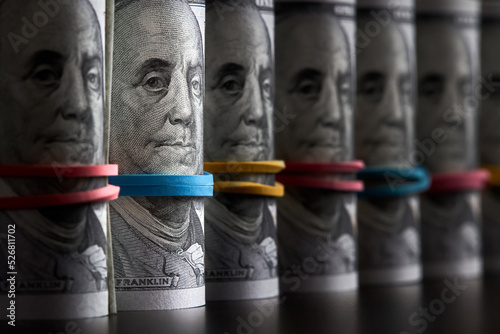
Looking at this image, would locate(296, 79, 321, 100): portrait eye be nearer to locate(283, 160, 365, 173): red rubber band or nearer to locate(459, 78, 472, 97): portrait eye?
locate(283, 160, 365, 173): red rubber band

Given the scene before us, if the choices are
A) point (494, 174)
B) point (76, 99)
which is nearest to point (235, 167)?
point (76, 99)

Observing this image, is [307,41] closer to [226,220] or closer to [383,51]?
[383,51]

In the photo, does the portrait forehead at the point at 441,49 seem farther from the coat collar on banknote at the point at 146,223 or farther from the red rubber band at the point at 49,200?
the red rubber band at the point at 49,200

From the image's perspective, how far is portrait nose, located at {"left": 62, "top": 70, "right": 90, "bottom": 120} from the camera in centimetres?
153

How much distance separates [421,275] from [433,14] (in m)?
0.58

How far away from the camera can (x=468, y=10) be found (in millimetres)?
2402

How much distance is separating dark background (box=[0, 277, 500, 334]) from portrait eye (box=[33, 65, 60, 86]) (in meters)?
0.34

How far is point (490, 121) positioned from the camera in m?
2.57

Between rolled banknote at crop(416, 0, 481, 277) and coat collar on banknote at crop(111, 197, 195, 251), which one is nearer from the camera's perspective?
coat collar on banknote at crop(111, 197, 195, 251)

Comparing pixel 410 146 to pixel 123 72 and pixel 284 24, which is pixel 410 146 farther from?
pixel 123 72

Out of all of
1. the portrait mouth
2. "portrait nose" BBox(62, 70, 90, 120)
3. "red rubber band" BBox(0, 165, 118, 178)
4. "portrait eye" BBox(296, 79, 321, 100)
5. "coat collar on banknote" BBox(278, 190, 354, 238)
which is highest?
"portrait eye" BBox(296, 79, 321, 100)

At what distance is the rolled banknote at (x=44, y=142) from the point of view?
152 centimetres

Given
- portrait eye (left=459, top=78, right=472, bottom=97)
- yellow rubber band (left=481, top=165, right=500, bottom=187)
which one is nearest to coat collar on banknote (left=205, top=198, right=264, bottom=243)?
portrait eye (left=459, top=78, right=472, bottom=97)

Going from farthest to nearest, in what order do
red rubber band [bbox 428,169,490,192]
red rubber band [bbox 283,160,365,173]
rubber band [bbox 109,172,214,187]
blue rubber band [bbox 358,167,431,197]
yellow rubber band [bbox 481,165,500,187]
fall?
1. yellow rubber band [bbox 481,165,500,187]
2. red rubber band [bbox 428,169,490,192]
3. blue rubber band [bbox 358,167,431,197]
4. red rubber band [bbox 283,160,365,173]
5. rubber band [bbox 109,172,214,187]
